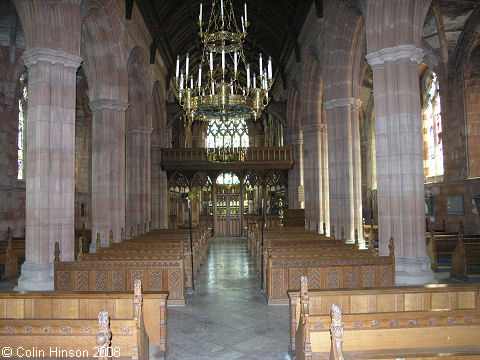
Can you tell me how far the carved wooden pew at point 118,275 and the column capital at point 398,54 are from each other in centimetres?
635

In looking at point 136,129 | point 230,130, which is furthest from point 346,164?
point 230,130

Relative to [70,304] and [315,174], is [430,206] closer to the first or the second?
[315,174]

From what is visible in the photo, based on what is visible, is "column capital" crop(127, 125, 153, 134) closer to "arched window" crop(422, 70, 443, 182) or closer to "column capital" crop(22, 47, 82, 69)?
"column capital" crop(22, 47, 82, 69)

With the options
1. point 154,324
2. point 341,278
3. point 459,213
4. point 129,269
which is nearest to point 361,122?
point 459,213

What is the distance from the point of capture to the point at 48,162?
356 inches

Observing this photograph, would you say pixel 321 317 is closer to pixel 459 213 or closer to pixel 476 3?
pixel 459 213

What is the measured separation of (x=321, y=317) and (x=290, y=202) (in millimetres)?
18372

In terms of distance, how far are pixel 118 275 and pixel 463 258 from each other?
8058 millimetres

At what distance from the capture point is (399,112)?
908cm

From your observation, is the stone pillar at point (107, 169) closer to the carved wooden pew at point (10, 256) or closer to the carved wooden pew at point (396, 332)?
the carved wooden pew at point (10, 256)

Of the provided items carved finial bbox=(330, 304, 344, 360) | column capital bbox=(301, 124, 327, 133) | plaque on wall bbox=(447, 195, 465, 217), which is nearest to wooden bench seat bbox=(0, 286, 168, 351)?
carved finial bbox=(330, 304, 344, 360)

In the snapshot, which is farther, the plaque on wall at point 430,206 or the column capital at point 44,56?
the plaque on wall at point 430,206

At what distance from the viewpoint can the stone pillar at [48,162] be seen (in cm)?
885

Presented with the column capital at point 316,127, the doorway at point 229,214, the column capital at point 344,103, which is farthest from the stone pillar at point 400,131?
the doorway at point 229,214
